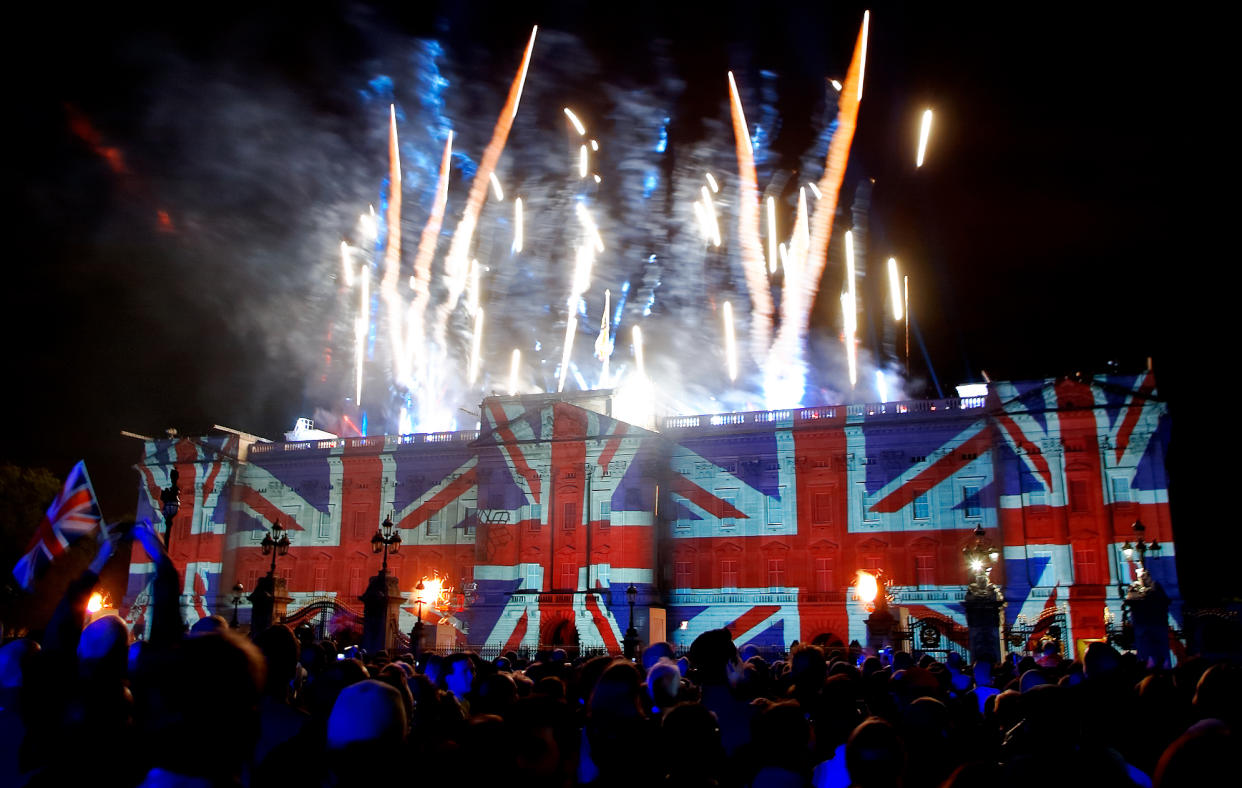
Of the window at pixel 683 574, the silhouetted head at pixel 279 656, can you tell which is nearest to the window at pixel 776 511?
the window at pixel 683 574

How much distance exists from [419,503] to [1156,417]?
116 ft

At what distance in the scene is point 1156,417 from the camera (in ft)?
125

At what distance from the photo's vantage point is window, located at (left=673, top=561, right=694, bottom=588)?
44.0 meters

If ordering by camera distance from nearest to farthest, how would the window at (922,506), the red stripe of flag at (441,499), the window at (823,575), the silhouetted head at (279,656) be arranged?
the silhouetted head at (279,656)
the window at (922,506)
the window at (823,575)
the red stripe of flag at (441,499)

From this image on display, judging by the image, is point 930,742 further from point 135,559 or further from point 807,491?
point 135,559

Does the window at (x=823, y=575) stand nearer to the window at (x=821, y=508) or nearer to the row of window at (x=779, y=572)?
the row of window at (x=779, y=572)

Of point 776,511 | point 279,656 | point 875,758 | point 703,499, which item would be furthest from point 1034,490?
point 279,656

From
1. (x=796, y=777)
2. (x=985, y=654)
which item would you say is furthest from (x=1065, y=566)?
(x=796, y=777)

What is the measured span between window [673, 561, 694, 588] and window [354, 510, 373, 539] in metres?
17.1

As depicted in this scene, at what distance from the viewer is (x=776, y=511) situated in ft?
142

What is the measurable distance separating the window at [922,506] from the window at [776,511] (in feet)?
19.6

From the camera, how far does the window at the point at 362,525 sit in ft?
163

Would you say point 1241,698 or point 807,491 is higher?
point 807,491

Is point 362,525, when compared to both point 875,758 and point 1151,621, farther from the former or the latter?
point 875,758
